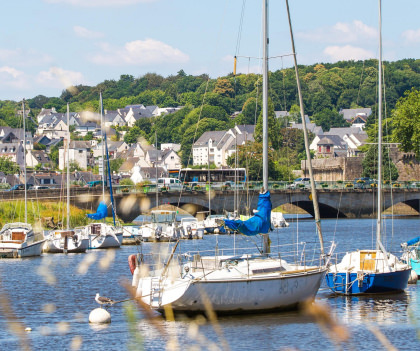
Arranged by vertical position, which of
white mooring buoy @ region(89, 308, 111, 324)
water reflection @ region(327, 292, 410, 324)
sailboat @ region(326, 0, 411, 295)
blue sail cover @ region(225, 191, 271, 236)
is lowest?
water reflection @ region(327, 292, 410, 324)

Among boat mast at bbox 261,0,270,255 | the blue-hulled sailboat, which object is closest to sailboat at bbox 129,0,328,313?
boat mast at bbox 261,0,270,255

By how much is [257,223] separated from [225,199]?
273ft

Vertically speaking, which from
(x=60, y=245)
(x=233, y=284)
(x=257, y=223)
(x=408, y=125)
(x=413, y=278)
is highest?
(x=408, y=125)

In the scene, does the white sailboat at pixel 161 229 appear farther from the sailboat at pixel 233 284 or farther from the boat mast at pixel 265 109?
the sailboat at pixel 233 284

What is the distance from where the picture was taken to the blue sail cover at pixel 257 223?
35.2m

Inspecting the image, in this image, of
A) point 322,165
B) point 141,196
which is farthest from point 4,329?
point 322,165

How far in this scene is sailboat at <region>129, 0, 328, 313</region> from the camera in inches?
1328

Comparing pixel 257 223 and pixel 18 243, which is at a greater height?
pixel 257 223

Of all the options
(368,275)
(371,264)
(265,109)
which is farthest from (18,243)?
(265,109)

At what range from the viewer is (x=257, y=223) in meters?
35.9

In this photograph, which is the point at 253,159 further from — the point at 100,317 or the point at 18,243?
the point at 100,317

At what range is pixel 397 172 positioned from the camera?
16462 centimetres

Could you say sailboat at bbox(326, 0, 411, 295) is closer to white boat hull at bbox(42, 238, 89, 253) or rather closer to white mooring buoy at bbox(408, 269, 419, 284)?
white mooring buoy at bbox(408, 269, 419, 284)

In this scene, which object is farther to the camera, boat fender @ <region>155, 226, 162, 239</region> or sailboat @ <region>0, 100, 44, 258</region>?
boat fender @ <region>155, 226, 162, 239</region>
